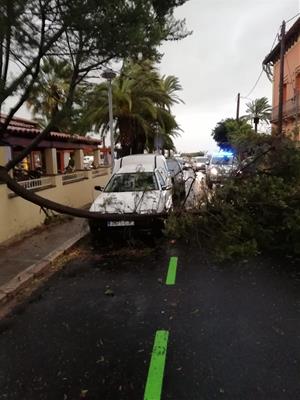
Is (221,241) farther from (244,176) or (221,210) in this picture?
(244,176)

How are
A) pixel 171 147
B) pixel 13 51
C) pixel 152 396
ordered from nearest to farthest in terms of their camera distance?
pixel 152 396 → pixel 13 51 → pixel 171 147

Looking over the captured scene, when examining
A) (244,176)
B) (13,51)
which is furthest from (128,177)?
(13,51)

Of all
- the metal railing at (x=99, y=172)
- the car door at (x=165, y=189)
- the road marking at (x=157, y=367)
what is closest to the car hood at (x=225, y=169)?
the car door at (x=165, y=189)

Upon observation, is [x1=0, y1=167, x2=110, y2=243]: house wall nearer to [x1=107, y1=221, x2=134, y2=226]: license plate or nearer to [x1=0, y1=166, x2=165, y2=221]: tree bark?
[x1=107, y1=221, x2=134, y2=226]: license plate

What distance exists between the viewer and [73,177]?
14414 mm

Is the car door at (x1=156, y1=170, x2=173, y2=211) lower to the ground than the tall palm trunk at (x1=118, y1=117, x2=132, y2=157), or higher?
lower

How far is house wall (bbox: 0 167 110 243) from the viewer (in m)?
8.88

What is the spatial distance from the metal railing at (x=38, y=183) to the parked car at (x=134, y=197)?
210 centimetres

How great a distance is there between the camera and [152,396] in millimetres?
3188

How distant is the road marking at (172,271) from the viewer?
6.18m

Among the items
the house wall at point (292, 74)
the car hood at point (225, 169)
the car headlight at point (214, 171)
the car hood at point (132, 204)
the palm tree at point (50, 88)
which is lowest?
the car hood at point (132, 204)

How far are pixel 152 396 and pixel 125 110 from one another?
20.7 metres

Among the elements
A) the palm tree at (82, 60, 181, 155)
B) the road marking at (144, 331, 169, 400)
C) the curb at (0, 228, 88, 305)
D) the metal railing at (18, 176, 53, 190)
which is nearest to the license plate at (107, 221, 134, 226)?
the curb at (0, 228, 88, 305)

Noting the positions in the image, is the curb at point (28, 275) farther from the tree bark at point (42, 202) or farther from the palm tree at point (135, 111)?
the palm tree at point (135, 111)
